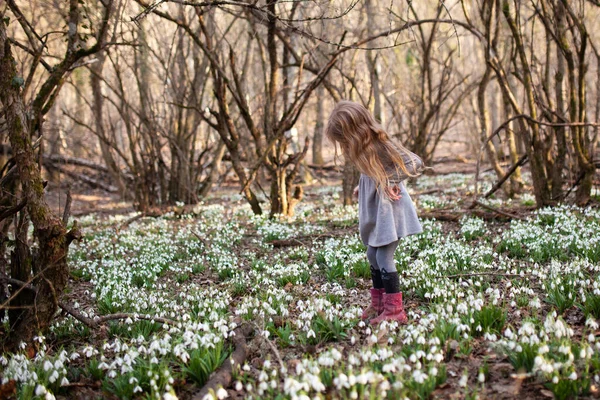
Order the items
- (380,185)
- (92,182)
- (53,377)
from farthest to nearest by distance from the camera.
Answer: (92,182) < (380,185) < (53,377)

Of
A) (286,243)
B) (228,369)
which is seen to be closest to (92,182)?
(286,243)

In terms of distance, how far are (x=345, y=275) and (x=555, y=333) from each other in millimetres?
2330

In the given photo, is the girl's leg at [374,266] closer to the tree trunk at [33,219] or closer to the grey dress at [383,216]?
the grey dress at [383,216]

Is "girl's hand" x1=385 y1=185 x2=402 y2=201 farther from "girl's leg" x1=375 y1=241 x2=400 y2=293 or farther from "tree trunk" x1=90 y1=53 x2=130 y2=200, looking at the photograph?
"tree trunk" x1=90 y1=53 x2=130 y2=200

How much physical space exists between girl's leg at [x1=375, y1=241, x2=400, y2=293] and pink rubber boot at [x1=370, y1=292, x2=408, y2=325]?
5 cm

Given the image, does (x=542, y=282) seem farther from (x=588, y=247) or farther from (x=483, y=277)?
(x=588, y=247)

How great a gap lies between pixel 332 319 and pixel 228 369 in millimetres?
1016

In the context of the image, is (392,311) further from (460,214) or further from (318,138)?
(318,138)

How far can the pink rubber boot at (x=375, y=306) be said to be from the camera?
4.20 metres

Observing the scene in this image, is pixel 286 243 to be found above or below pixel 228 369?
above

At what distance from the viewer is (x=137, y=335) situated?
3.88 metres

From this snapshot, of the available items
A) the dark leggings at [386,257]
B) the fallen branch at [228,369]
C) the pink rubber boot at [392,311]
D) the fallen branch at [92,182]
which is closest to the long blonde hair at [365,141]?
the dark leggings at [386,257]

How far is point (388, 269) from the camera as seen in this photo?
407 centimetres

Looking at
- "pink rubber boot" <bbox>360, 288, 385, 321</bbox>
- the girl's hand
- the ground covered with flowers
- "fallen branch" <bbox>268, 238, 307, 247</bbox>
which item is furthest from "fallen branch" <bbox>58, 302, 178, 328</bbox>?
"fallen branch" <bbox>268, 238, 307, 247</bbox>
